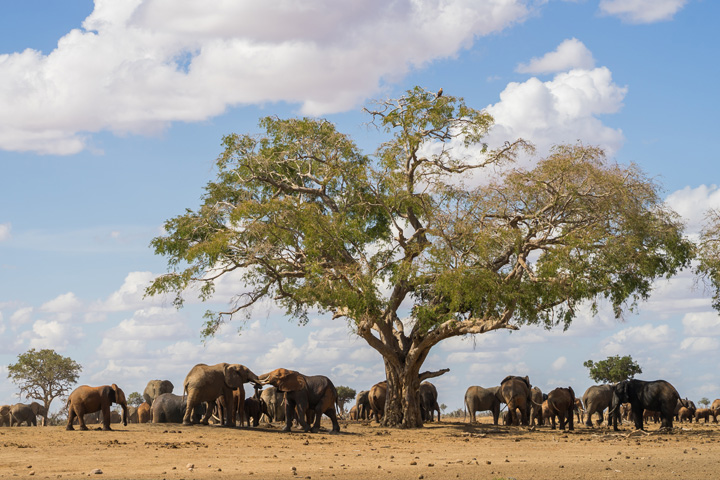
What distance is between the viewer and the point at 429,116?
31.7m

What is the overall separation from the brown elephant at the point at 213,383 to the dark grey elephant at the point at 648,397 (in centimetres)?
1453

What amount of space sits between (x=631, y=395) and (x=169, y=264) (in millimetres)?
19560

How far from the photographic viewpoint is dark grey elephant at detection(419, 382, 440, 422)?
3941 centimetres

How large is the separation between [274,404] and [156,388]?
7035mm

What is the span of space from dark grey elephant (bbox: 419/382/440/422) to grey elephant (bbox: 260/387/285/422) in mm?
6636

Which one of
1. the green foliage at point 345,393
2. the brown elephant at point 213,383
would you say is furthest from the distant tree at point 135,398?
the brown elephant at point 213,383

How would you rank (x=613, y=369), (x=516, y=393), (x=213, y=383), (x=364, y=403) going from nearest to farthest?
1. (x=213, y=383)
2. (x=516, y=393)
3. (x=364, y=403)
4. (x=613, y=369)

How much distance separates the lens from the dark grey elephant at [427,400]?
39.4 metres

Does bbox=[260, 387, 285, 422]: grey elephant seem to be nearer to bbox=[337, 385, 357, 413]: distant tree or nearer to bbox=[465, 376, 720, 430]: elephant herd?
bbox=[465, 376, 720, 430]: elephant herd

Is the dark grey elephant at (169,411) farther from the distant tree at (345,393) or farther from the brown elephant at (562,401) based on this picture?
the distant tree at (345,393)

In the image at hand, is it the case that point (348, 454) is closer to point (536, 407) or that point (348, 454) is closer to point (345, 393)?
point (536, 407)

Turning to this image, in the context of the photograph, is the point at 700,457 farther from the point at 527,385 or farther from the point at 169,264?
the point at 169,264

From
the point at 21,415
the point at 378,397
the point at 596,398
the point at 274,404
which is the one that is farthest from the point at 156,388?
the point at 596,398

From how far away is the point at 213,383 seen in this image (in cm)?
2823
